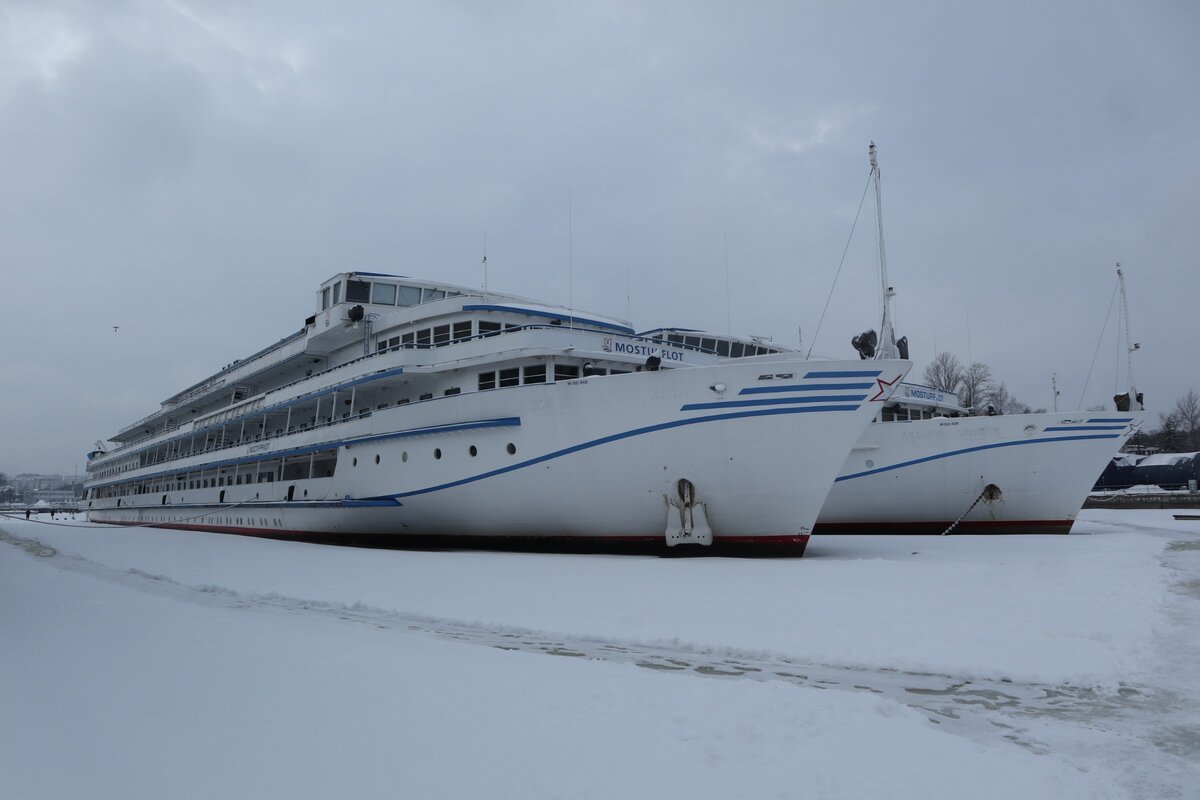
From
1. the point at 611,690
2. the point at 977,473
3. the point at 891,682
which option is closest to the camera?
the point at 611,690

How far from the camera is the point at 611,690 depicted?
4.48 meters

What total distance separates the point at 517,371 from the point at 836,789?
47.1 feet

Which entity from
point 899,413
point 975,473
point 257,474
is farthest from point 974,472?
point 257,474

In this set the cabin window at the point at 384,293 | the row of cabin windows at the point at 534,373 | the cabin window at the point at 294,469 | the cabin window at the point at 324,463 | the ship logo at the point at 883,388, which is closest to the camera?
the ship logo at the point at 883,388

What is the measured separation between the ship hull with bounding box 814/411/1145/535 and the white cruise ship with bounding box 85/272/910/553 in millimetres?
5770

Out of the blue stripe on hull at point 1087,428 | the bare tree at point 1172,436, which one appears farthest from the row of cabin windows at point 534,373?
the bare tree at point 1172,436

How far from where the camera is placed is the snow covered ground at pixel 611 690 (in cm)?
320

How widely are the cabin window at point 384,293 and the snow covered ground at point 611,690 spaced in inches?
562

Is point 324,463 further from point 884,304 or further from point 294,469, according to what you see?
point 884,304

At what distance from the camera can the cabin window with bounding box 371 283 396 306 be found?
2248cm

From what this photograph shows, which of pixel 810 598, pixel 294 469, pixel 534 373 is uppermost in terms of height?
pixel 534 373

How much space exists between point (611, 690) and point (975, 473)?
21.2 meters

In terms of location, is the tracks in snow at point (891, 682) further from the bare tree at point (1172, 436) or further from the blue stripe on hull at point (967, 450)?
the bare tree at point (1172, 436)

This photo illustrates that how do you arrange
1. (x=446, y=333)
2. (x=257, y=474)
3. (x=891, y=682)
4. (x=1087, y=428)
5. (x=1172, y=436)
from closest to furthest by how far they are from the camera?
(x=891, y=682)
(x=446, y=333)
(x=1087, y=428)
(x=257, y=474)
(x=1172, y=436)
